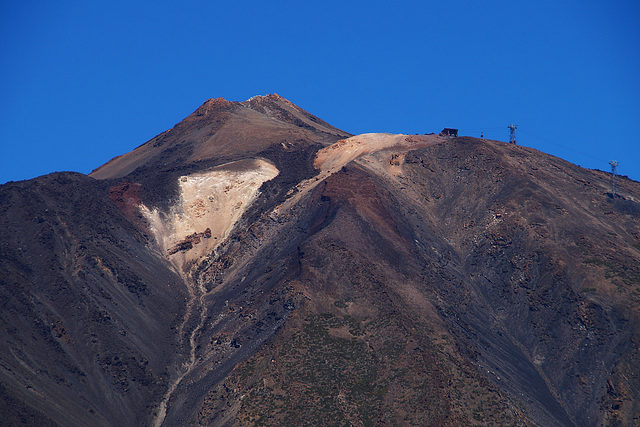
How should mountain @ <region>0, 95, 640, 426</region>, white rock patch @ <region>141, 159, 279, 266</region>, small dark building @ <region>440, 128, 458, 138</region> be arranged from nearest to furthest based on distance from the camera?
mountain @ <region>0, 95, 640, 426</region>, white rock patch @ <region>141, 159, 279, 266</region>, small dark building @ <region>440, 128, 458, 138</region>

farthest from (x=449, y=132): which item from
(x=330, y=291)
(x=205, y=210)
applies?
(x=330, y=291)

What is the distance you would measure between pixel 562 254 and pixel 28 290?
195 feet

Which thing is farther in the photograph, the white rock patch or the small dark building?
the small dark building

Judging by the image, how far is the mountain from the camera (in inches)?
2756

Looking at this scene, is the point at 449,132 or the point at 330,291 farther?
the point at 449,132

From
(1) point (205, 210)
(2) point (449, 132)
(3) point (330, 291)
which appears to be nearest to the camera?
(3) point (330, 291)

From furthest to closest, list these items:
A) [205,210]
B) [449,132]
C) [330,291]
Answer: [449,132] → [205,210] → [330,291]

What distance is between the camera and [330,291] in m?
81.2

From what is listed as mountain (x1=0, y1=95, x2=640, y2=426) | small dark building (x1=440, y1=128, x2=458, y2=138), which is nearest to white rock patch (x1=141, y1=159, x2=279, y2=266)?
mountain (x1=0, y1=95, x2=640, y2=426)

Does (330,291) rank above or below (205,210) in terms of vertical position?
below

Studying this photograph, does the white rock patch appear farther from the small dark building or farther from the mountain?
the small dark building

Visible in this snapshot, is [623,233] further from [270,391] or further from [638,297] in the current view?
[270,391]

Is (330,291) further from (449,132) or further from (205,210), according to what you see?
(449,132)

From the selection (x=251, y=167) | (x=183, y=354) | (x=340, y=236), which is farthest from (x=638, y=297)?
(x=251, y=167)
